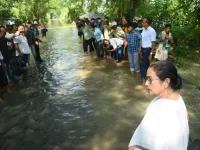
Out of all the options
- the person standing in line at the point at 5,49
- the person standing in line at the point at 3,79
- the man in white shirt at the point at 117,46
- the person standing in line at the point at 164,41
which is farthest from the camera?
the man in white shirt at the point at 117,46

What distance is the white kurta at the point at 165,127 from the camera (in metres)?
1.65

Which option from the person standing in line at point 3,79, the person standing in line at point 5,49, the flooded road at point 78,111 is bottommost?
the flooded road at point 78,111

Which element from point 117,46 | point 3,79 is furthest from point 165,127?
point 117,46

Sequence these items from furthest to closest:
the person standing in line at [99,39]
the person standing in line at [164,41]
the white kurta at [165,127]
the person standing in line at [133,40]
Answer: the person standing in line at [99,39] < the person standing in line at [164,41] < the person standing in line at [133,40] < the white kurta at [165,127]

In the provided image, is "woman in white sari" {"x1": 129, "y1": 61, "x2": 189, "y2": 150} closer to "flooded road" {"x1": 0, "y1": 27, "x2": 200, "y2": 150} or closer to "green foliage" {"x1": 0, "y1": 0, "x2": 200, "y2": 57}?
"flooded road" {"x1": 0, "y1": 27, "x2": 200, "y2": 150}

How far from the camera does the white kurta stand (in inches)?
65.1

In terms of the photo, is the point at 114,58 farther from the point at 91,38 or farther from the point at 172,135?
the point at 172,135

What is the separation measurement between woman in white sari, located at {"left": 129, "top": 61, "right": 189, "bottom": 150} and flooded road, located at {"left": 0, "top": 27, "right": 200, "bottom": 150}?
254 cm

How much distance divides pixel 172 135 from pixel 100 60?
9910 mm

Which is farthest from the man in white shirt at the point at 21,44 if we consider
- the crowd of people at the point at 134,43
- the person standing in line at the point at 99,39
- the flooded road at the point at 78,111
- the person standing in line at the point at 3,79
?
the person standing in line at the point at 99,39

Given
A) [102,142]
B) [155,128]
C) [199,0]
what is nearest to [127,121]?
[102,142]

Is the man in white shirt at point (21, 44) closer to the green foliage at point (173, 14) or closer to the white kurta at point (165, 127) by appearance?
the green foliage at point (173, 14)

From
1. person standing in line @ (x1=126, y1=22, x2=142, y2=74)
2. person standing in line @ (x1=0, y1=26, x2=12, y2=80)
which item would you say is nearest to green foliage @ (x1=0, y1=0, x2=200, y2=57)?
person standing in line @ (x1=126, y1=22, x2=142, y2=74)

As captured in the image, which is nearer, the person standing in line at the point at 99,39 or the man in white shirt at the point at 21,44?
the man in white shirt at the point at 21,44
